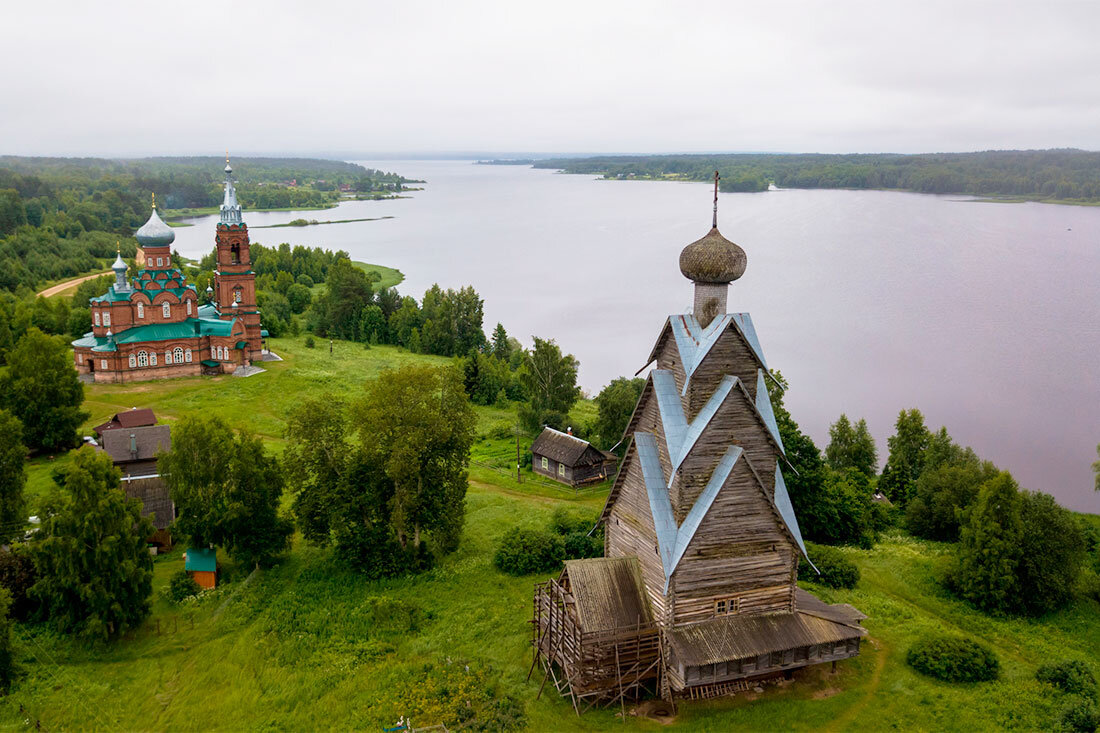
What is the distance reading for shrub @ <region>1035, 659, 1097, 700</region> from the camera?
54.8 feet

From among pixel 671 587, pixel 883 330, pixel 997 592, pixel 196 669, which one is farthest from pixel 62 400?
pixel 883 330

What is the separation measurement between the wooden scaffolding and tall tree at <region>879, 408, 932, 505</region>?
18974mm

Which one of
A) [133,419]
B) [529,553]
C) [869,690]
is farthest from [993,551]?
[133,419]

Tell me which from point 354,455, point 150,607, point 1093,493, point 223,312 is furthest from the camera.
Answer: point 223,312

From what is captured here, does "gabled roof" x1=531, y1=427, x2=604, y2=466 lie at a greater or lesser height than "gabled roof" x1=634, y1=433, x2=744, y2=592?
lesser

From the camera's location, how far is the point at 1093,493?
34594mm

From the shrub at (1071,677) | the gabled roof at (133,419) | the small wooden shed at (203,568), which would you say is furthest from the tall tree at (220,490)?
the shrub at (1071,677)

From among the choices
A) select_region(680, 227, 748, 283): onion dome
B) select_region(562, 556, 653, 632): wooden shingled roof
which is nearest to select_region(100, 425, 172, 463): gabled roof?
select_region(562, 556, 653, 632): wooden shingled roof

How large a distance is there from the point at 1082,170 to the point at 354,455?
16176 cm

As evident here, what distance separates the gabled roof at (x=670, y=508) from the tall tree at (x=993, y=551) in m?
9.88

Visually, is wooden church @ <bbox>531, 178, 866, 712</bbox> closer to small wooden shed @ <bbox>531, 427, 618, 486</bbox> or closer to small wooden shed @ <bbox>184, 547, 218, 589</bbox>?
small wooden shed @ <bbox>184, 547, 218, 589</bbox>

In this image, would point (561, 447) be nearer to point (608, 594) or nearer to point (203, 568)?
point (203, 568)

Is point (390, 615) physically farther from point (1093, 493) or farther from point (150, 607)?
point (1093, 493)

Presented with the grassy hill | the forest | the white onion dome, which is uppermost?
the forest
